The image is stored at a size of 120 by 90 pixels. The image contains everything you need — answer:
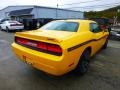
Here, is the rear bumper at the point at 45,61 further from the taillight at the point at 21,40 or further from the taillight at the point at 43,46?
the taillight at the point at 21,40

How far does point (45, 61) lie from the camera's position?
3682 millimetres

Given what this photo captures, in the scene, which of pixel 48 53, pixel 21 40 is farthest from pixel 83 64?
pixel 21 40

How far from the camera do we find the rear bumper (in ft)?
11.6

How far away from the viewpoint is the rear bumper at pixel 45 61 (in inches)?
139

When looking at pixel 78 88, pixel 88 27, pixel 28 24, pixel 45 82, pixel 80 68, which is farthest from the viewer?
pixel 28 24

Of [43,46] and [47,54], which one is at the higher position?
[43,46]

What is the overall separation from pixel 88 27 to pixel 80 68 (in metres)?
1.38

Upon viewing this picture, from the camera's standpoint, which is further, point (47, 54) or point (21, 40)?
point (21, 40)

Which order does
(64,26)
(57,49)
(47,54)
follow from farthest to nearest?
1. (64,26)
2. (47,54)
3. (57,49)

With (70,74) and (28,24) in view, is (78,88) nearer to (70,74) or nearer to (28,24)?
(70,74)

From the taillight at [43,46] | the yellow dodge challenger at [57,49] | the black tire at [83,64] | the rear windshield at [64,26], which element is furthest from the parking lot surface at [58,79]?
the rear windshield at [64,26]

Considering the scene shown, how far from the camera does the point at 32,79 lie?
14.1ft

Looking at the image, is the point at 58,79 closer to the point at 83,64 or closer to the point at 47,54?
the point at 83,64

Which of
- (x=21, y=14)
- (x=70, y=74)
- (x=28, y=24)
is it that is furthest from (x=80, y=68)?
(x=21, y=14)
